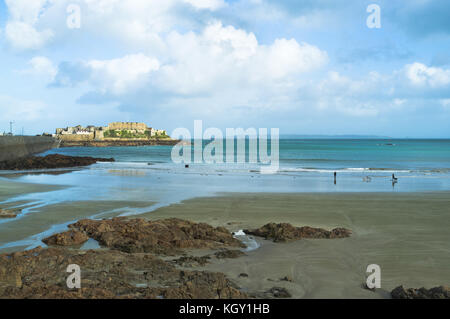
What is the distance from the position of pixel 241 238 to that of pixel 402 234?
4.19 m

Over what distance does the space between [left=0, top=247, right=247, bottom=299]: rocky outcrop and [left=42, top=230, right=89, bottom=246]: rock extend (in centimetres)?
85

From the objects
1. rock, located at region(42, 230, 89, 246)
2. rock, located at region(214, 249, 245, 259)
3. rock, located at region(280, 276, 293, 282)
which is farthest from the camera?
rock, located at region(42, 230, 89, 246)

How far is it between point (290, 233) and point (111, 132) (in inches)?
6260

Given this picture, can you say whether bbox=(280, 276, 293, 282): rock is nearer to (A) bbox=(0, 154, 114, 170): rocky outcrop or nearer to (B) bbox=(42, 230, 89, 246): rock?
(B) bbox=(42, 230, 89, 246): rock

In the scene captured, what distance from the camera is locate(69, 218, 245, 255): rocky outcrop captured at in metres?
8.15

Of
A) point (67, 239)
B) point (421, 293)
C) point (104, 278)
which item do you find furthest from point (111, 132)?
point (421, 293)

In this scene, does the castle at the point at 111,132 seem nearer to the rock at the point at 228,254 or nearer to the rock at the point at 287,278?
the rock at the point at 228,254

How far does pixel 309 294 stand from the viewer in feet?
19.4

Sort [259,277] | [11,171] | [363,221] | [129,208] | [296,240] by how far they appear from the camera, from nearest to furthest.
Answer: [259,277] < [296,240] < [363,221] < [129,208] < [11,171]

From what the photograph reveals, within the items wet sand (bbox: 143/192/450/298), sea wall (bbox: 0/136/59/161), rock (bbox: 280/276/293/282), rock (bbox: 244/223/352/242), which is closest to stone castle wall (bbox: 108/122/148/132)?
sea wall (bbox: 0/136/59/161)

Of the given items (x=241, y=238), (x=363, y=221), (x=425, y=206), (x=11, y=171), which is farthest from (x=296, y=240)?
(x=11, y=171)

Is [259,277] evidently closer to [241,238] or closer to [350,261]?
[350,261]

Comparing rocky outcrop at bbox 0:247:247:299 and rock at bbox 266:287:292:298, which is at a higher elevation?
rocky outcrop at bbox 0:247:247:299

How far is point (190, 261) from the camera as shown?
23.8 ft
